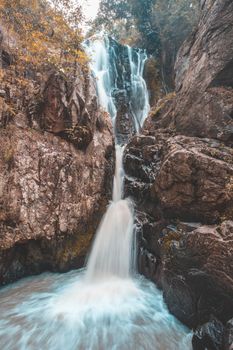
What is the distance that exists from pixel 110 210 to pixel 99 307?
3288mm

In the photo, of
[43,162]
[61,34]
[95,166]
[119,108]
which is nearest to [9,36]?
[61,34]

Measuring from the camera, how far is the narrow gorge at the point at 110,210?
470 cm

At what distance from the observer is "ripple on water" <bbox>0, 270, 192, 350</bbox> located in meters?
4.58

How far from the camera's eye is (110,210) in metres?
8.36

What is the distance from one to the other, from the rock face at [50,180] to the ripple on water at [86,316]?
0.82m

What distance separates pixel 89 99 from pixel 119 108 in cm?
740

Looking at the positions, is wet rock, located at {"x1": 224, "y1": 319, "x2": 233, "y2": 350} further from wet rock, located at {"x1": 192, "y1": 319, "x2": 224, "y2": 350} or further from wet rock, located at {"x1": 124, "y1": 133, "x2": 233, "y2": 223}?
wet rock, located at {"x1": 124, "y1": 133, "x2": 233, "y2": 223}

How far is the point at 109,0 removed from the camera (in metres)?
25.0

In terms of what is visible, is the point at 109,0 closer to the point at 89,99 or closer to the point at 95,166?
the point at 89,99

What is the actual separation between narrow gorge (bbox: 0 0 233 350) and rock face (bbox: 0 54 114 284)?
0.03 metres

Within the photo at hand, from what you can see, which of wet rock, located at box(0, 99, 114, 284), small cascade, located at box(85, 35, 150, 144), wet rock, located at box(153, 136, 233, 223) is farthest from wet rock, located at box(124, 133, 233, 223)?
small cascade, located at box(85, 35, 150, 144)

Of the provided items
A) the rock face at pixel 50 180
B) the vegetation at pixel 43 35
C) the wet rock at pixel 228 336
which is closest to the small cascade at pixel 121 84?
the vegetation at pixel 43 35

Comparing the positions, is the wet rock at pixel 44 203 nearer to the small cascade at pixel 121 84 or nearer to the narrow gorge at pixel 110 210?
the narrow gorge at pixel 110 210

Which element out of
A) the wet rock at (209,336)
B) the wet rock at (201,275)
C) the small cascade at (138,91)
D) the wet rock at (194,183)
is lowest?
the wet rock at (209,336)
